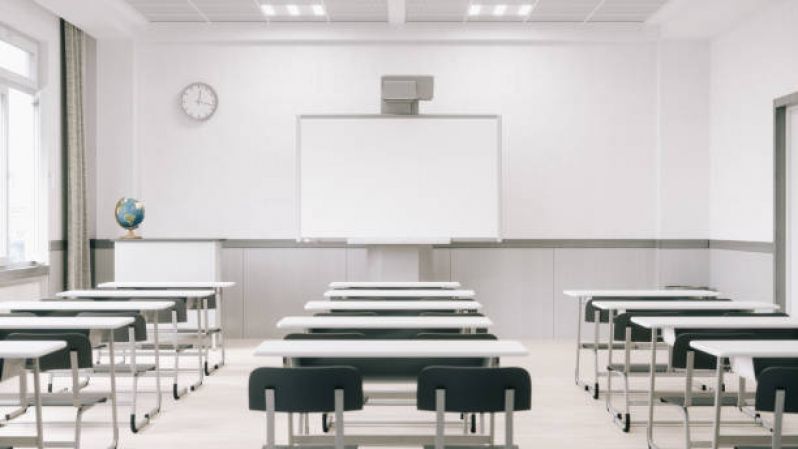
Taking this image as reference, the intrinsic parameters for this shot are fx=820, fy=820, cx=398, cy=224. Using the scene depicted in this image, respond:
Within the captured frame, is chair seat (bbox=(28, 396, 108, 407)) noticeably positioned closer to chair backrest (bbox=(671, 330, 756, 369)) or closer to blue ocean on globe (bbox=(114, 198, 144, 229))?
chair backrest (bbox=(671, 330, 756, 369))

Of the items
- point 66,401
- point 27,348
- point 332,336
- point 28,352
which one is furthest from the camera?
Answer: point 66,401

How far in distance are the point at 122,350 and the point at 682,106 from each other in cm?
641

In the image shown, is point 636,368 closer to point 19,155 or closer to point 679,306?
point 679,306

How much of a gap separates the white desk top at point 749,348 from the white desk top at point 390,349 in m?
0.75

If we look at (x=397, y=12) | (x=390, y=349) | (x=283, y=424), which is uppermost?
(x=397, y=12)

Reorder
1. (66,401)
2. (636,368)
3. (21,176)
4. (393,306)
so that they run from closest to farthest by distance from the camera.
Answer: (66,401)
(393,306)
(636,368)
(21,176)

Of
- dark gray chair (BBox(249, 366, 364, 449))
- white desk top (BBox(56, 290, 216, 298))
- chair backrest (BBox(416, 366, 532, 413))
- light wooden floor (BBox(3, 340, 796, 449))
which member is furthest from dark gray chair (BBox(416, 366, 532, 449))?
white desk top (BBox(56, 290, 216, 298))

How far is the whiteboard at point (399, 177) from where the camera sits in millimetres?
8469

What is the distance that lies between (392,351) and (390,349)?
0.13 ft

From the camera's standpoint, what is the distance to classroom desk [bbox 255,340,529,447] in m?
3.28

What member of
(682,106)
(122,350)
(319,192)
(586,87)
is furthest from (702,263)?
(122,350)

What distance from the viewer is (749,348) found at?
3.35 m

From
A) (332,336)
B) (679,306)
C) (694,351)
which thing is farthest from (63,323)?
(679,306)

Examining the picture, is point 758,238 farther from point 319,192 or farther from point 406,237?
point 319,192
